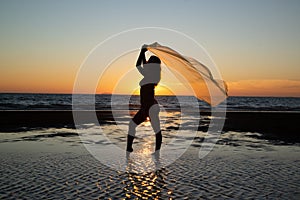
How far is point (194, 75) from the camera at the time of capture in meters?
10.2

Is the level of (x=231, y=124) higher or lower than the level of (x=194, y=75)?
lower

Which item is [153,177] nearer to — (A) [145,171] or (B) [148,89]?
(A) [145,171]

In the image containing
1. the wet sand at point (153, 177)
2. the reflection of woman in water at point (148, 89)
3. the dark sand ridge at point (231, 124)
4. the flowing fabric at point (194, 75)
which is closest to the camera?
the wet sand at point (153, 177)

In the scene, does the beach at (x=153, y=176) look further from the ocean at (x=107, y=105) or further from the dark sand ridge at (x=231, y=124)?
the ocean at (x=107, y=105)

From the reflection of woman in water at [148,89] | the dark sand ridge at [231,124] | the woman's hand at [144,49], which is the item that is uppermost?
the woman's hand at [144,49]

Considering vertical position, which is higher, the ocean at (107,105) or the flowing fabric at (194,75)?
the flowing fabric at (194,75)

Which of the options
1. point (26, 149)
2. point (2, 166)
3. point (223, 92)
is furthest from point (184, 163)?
point (26, 149)

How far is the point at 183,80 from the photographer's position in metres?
10.4

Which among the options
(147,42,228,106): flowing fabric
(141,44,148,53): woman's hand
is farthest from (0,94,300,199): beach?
(141,44,148,53): woman's hand

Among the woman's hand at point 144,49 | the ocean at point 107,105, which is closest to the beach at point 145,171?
the woman's hand at point 144,49

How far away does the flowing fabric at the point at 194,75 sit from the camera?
9961mm

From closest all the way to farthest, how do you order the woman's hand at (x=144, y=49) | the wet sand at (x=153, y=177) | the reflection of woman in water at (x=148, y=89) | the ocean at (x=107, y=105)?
1. the wet sand at (x=153, y=177)
2. the reflection of woman in water at (x=148, y=89)
3. the woman's hand at (x=144, y=49)
4. the ocean at (x=107, y=105)

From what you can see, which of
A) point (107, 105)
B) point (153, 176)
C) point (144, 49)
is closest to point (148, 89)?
point (144, 49)

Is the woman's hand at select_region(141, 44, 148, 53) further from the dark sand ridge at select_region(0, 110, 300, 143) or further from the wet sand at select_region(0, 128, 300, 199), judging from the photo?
the dark sand ridge at select_region(0, 110, 300, 143)
